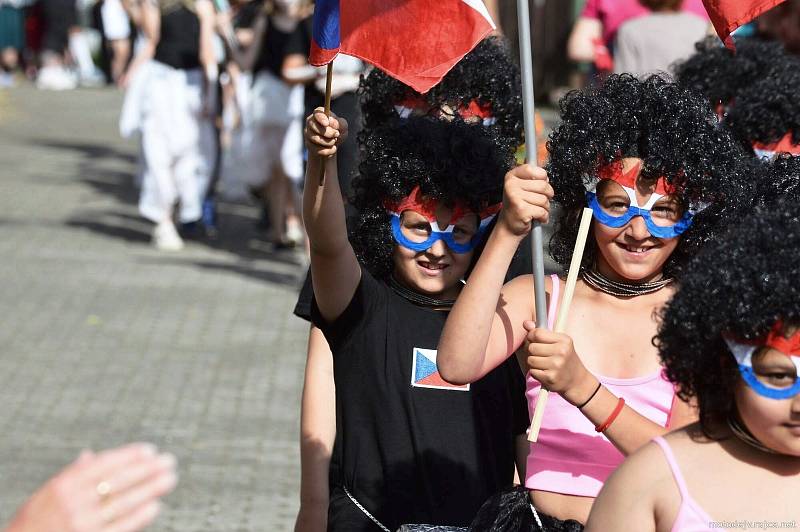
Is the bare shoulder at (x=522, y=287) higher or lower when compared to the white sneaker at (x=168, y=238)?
higher

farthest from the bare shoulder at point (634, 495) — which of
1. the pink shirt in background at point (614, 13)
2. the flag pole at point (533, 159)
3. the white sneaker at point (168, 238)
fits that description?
the white sneaker at point (168, 238)

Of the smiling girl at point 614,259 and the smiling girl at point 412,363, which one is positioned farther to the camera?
the smiling girl at point 412,363

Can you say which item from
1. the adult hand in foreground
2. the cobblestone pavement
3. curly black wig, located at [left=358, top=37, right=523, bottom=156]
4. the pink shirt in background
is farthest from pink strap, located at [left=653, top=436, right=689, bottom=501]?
the pink shirt in background

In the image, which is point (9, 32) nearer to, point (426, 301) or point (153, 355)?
point (153, 355)

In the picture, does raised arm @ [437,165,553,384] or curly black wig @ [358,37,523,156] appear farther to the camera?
curly black wig @ [358,37,523,156]

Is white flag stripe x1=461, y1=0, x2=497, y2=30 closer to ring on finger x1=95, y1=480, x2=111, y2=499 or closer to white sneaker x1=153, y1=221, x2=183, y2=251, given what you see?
ring on finger x1=95, y1=480, x2=111, y2=499

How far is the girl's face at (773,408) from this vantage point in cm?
248

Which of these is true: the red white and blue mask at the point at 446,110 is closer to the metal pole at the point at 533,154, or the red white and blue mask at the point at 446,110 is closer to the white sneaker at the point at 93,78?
the metal pole at the point at 533,154

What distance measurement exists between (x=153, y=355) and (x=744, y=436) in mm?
6536

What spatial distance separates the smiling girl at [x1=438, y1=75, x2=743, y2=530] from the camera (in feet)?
10.8

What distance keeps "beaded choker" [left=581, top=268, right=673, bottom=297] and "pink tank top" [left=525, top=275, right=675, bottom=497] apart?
0.54 ft

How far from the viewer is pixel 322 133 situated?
11.1 ft

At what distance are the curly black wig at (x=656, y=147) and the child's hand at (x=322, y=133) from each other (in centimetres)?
55

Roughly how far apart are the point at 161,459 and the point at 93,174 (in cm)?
1557
